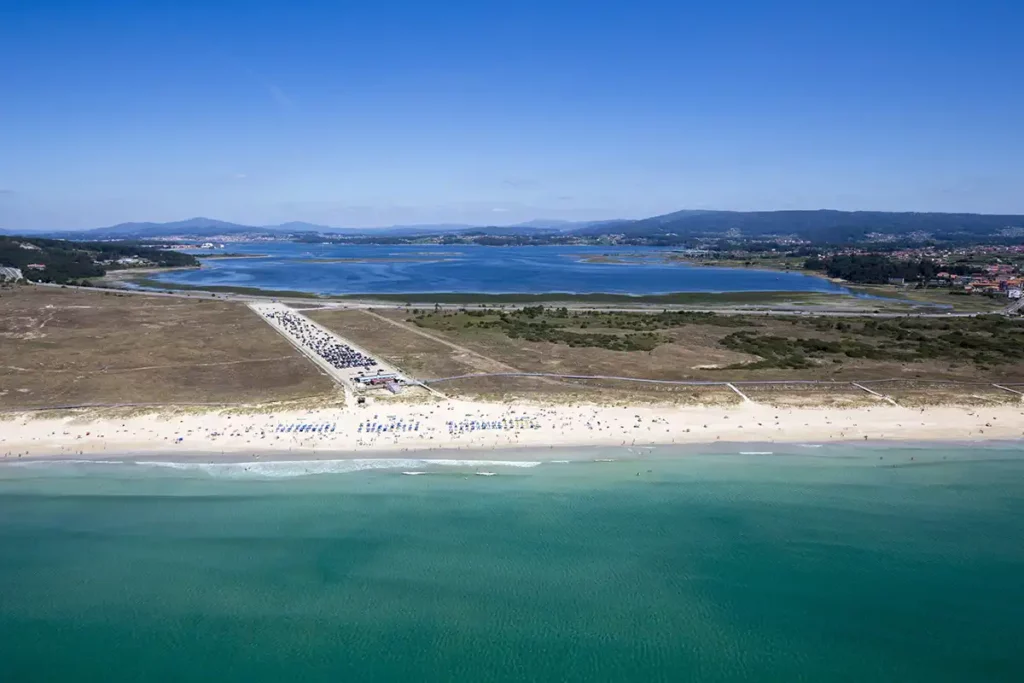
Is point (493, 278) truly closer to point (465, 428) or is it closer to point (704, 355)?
point (704, 355)

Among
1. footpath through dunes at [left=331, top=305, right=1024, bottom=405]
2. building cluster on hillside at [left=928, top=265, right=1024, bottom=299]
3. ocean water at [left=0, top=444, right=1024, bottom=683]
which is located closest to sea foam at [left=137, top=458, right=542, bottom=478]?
ocean water at [left=0, top=444, right=1024, bottom=683]

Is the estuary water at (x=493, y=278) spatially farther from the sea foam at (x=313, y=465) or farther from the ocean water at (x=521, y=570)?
the ocean water at (x=521, y=570)

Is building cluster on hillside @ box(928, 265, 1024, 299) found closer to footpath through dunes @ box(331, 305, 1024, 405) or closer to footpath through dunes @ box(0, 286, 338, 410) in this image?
footpath through dunes @ box(331, 305, 1024, 405)

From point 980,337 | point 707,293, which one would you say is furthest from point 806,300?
point 980,337

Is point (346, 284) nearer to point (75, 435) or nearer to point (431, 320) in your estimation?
point (431, 320)

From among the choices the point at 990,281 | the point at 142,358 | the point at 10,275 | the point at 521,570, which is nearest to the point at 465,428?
the point at 521,570

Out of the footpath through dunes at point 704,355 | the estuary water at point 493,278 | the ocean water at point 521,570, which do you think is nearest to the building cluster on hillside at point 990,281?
the estuary water at point 493,278
